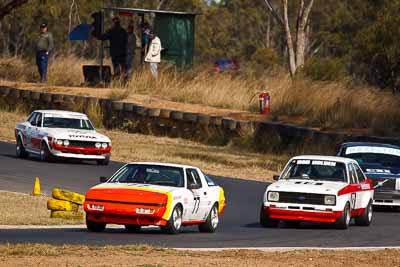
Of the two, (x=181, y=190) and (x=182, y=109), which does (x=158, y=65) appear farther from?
(x=181, y=190)

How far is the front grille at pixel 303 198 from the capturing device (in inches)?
799

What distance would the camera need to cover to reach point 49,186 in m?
25.5

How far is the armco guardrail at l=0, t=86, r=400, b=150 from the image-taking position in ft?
117

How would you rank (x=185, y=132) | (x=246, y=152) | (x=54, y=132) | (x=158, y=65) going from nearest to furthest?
(x=54, y=132), (x=246, y=152), (x=185, y=132), (x=158, y=65)

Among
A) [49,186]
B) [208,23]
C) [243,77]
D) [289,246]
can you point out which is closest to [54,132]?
[49,186]

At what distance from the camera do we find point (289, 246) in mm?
17406

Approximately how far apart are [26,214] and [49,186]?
15.9ft

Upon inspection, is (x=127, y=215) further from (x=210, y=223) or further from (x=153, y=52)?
(x=153, y=52)

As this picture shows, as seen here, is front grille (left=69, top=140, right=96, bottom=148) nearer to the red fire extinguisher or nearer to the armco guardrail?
the armco guardrail

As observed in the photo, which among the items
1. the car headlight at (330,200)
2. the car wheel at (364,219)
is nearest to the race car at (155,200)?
the car headlight at (330,200)

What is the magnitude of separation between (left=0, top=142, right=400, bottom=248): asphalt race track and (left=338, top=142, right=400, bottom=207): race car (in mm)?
406

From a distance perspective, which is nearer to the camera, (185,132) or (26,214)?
(26,214)

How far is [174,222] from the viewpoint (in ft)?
59.3

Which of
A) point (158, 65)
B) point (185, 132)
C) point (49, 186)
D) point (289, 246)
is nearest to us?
point (289, 246)
